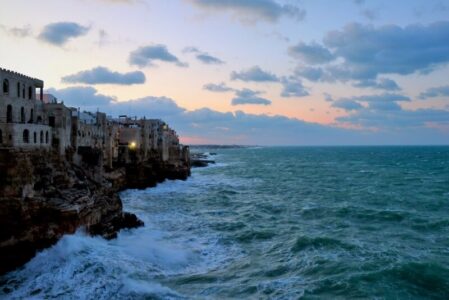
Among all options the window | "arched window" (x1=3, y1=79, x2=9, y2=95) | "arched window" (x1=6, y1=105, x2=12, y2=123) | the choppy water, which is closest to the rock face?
the choppy water

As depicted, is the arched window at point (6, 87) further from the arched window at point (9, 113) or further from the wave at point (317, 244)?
the wave at point (317, 244)

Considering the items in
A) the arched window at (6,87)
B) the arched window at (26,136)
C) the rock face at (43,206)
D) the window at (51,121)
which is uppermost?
the arched window at (6,87)

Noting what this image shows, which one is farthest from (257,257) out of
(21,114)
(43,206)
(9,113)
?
(21,114)

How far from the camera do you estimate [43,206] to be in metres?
28.4

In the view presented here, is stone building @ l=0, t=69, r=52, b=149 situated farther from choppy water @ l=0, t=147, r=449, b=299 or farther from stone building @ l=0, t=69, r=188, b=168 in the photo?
choppy water @ l=0, t=147, r=449, b=299

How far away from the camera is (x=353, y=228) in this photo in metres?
37.5

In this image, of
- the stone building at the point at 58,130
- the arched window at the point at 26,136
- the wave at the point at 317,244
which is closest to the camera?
the wave at the point at 317,244

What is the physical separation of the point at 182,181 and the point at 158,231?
4490cm

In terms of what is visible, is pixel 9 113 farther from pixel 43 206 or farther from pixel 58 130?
pixel 43 206

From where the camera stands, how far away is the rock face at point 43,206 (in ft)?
87.0

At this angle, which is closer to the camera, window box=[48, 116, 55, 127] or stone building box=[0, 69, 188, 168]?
stone building box=[0, 69, 188, 168]

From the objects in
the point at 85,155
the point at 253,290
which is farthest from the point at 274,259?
the point at 85,155

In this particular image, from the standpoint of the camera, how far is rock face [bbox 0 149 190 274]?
2652 cm


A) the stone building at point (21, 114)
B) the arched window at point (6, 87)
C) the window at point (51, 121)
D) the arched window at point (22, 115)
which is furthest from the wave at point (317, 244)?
the window at point (51, 121)
